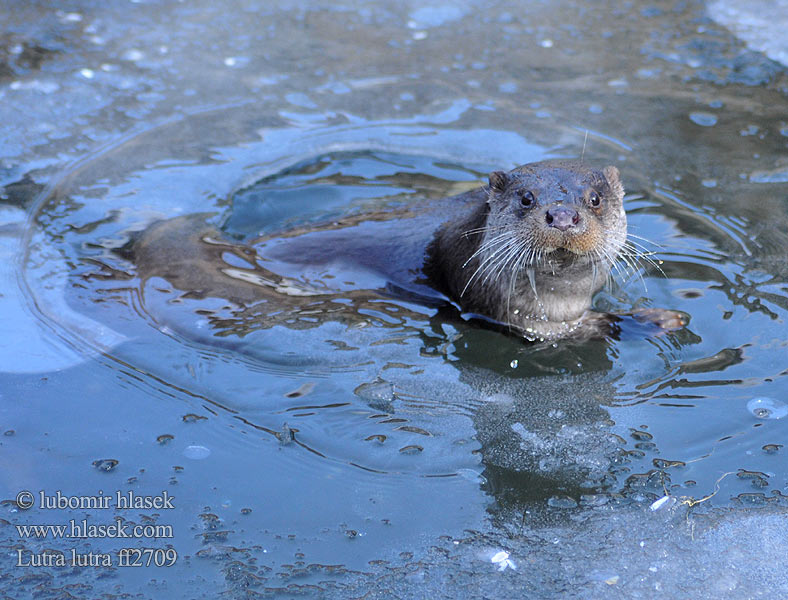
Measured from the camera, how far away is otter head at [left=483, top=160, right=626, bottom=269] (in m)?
3.39

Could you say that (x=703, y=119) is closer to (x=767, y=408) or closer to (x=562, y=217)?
(x=562, y=217)

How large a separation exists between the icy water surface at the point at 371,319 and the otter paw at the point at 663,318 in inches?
2.6

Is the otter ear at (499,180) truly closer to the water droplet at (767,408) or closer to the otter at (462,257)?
the otter at (462,257)

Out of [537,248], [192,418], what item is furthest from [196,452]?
[537,248]

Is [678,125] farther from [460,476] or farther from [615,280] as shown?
[460,476]

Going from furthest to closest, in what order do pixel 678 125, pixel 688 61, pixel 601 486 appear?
pixel 688 61 → pixel 678 125 → pixel 601 486

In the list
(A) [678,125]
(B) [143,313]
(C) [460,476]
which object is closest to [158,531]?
(C) [460,476]

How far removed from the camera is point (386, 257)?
415 centimetres

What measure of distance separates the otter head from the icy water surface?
45 centimetres

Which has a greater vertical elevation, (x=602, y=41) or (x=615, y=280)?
(x=602, y=41)

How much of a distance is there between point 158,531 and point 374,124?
11.1 ft

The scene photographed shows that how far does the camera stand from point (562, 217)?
11.0 feet

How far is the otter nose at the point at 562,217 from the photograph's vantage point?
3.35 meters

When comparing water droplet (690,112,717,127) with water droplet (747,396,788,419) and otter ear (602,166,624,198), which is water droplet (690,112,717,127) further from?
water droplet (747,396,788,419)
